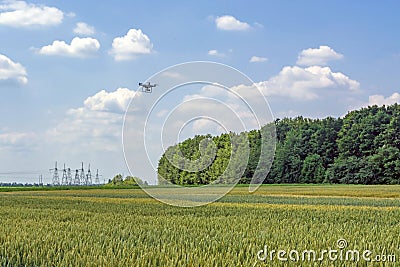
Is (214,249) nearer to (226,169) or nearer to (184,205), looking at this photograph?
(184,205)

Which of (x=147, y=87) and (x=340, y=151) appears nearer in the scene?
(x=147, y=87)

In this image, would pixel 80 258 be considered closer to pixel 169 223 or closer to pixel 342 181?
pixel 169 223

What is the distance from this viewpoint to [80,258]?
7.82m

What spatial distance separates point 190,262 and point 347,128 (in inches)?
3614

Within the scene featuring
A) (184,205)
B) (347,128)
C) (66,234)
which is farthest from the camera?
(347,128)

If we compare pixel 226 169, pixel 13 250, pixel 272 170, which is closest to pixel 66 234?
pixel 13 250

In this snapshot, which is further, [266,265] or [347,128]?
[347,128]

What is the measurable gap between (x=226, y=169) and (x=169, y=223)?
15.2 meters

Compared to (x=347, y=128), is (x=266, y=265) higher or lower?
lower

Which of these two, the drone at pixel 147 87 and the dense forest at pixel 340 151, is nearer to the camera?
the drone at pixel 147 87

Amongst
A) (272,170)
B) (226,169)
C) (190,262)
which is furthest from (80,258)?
(272,170)

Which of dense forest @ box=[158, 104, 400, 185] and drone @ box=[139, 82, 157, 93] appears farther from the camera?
dense forest @ box=[158, 104, 400, 185]

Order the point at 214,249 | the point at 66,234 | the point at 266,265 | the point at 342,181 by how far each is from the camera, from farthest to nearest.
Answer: the point at 342,181, the point at 66,234, the point at 214,249, the point at 266,265

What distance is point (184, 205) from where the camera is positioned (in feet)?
86.3
